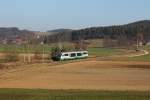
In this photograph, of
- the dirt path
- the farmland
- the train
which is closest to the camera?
the farmland

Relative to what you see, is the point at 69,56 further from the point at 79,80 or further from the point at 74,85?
the point at 74,85

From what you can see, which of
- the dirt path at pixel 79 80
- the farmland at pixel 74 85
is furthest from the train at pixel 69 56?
the farmland at pixel 74 85

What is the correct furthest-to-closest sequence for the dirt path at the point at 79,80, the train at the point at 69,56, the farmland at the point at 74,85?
1. the train at the point at 69,56
2. the dirt path at the point at 79,80
3. the farmland at the point at 74,85

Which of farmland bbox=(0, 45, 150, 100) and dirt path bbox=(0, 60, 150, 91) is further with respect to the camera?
dirt path bbox=(0, 60, 150, 91)

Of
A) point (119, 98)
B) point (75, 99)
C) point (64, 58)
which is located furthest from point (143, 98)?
point (64, 58)

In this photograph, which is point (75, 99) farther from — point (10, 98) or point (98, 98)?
point (10, 98)

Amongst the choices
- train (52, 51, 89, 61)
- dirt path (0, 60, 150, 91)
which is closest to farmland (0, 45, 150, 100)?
dirt path (0, 60, 150, 91)

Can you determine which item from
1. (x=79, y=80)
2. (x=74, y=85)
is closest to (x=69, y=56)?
(x=79, y=80)

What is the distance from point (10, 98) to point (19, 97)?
0.46 m

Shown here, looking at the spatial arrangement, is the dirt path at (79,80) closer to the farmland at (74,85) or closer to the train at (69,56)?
the farmland at (74,85)

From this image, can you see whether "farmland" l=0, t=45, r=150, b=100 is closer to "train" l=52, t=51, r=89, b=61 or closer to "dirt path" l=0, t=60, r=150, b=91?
"dirt path" l=0, t=60, r=150, b=91

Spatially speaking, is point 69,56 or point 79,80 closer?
point 79,80

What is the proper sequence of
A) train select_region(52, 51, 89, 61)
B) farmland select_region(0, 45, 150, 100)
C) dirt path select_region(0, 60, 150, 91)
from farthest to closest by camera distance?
train select_region(52, 51, 89, 61)
dirt path select_region(0, 60, 150, 91)
farmland select_region(0, 45, 150, 100)

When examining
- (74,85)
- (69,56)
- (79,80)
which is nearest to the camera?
(74,85)
